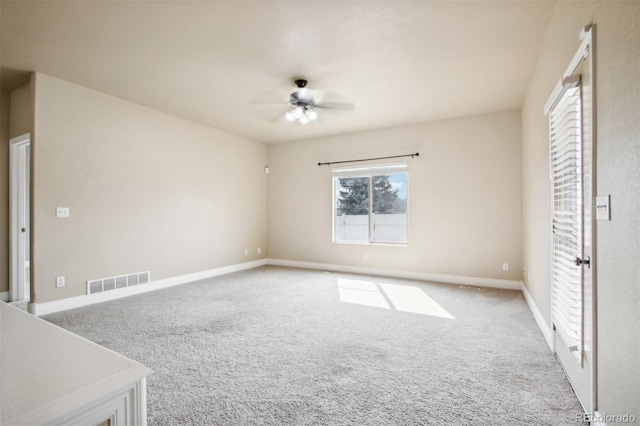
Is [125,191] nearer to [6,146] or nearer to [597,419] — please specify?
[6,146]

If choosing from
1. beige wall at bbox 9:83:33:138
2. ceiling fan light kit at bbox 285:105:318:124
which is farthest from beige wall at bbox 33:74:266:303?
ceiling fan light kit at bbox 285:105:318:124

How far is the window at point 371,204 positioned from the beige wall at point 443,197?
0.57ft

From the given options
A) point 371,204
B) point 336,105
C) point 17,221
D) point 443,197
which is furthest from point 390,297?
point 17,221

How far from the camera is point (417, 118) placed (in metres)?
5.01

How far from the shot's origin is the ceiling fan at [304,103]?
368 centimetres

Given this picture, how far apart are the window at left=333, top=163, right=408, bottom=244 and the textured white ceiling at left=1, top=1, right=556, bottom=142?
62.9 inches

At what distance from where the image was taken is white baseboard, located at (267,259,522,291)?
467cm

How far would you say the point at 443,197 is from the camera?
5094 mm

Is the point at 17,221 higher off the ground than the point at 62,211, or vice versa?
the point at 62,211

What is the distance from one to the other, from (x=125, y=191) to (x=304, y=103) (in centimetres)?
280

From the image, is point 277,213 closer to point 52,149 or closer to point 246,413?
point 52,149

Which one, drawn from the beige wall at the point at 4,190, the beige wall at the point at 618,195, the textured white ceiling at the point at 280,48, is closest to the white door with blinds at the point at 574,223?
the beige wall at the point at 618,195

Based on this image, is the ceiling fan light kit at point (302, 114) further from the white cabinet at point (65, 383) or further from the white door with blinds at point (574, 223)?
the white cabinet at point (65, 383)

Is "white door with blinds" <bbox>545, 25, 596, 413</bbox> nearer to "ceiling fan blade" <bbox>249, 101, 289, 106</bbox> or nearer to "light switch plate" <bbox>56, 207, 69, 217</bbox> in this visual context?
"ceiling fan blade" <bbox>249, 101, 289, 106</bbox>
